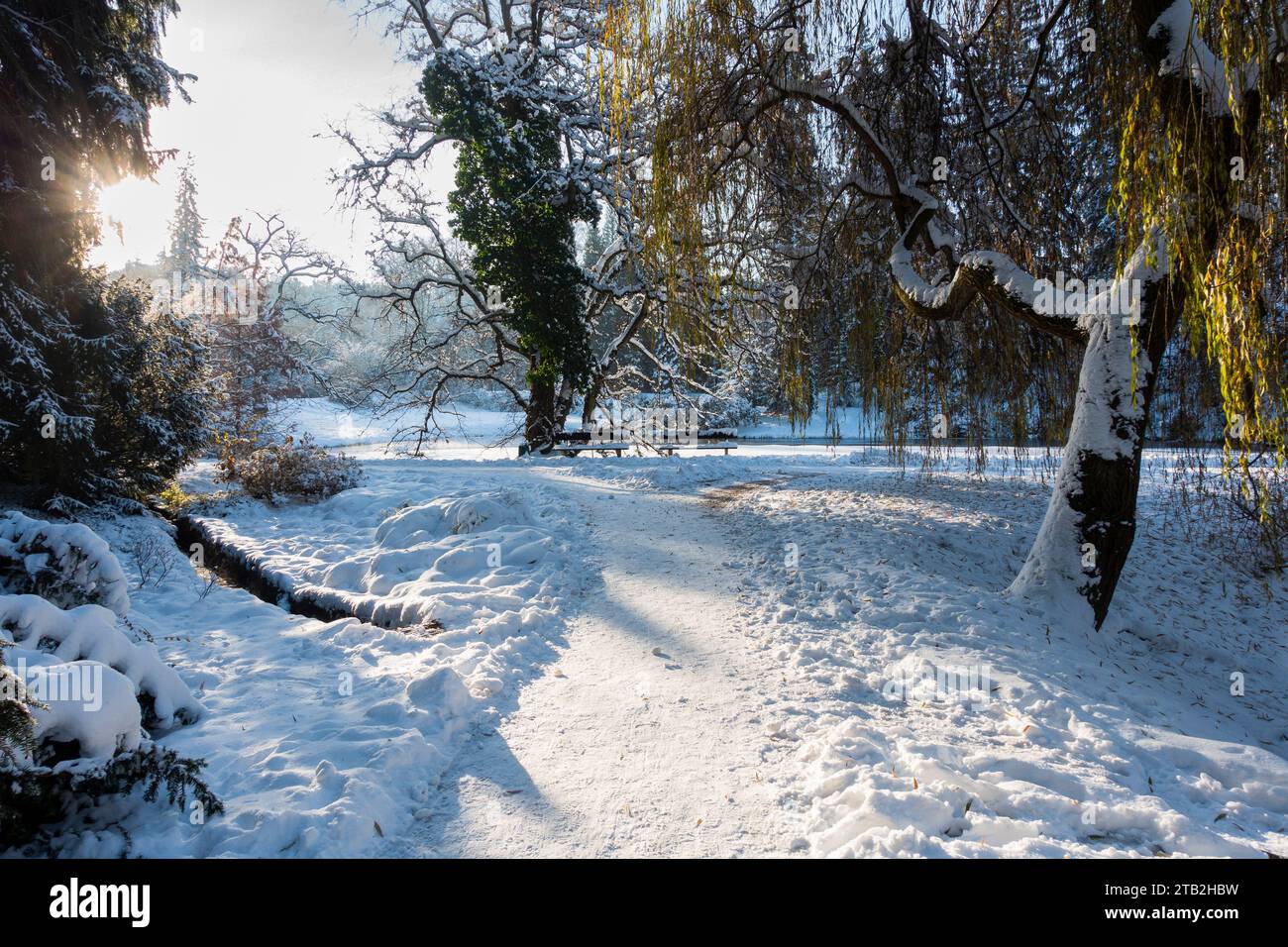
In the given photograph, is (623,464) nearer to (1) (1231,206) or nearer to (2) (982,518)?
(2) (982,518)

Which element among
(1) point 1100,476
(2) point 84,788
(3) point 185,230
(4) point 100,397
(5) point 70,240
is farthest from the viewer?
(3) point 185,230

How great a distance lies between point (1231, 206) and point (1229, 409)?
122 centimetres

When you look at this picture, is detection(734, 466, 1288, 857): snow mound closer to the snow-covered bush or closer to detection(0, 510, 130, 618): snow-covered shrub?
the snow-covered bush

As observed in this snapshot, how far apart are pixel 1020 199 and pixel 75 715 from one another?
8.39 metres

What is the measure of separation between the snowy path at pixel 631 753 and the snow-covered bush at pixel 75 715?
1.10 meters

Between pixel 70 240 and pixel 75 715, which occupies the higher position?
pixel 70 240

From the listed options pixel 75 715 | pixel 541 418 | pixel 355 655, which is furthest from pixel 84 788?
pixel 541 418

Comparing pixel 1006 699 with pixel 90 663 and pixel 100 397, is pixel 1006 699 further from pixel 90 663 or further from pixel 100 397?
pixel 100 397

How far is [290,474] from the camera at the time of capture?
9.40 metres

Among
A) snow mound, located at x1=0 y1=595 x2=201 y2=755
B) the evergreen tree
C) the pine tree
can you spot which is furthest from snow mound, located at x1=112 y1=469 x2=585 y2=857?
the pine tree

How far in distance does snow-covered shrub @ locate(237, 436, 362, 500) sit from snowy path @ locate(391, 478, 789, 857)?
6.52 metres

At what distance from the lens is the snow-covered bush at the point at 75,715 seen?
6.34ft

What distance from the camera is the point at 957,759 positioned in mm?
2752
